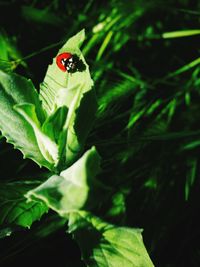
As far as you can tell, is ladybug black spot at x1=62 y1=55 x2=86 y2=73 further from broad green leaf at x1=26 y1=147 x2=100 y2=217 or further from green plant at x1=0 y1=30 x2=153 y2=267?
broad green leaf at x1=26 y1=147 x2=100 y2=217

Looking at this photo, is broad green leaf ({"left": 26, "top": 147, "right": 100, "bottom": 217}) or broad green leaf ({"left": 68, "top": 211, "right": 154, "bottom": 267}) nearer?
broad green leaf ({"left": 26, "top": 147, "right": 100, "bottom": 217})

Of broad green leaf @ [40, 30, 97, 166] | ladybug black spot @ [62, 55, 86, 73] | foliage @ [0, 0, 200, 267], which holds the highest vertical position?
ladybug black spot @ [62, 55, 86, 73]

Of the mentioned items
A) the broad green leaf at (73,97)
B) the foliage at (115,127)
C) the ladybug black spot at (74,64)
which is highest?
the ladybug black spot at (74,64)

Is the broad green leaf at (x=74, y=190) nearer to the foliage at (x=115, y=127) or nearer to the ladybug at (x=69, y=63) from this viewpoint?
the foliage at (x=115, y=127)

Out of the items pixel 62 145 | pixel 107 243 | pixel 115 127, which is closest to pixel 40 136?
pixel 62 145

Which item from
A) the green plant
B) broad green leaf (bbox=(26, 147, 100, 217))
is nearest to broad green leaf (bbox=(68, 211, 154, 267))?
the green plant

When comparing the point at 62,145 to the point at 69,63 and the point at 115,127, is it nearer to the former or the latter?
the point at 69,63

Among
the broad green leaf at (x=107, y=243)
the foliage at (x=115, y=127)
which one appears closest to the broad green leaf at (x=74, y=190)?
the foliage at (x=115, y=127)
